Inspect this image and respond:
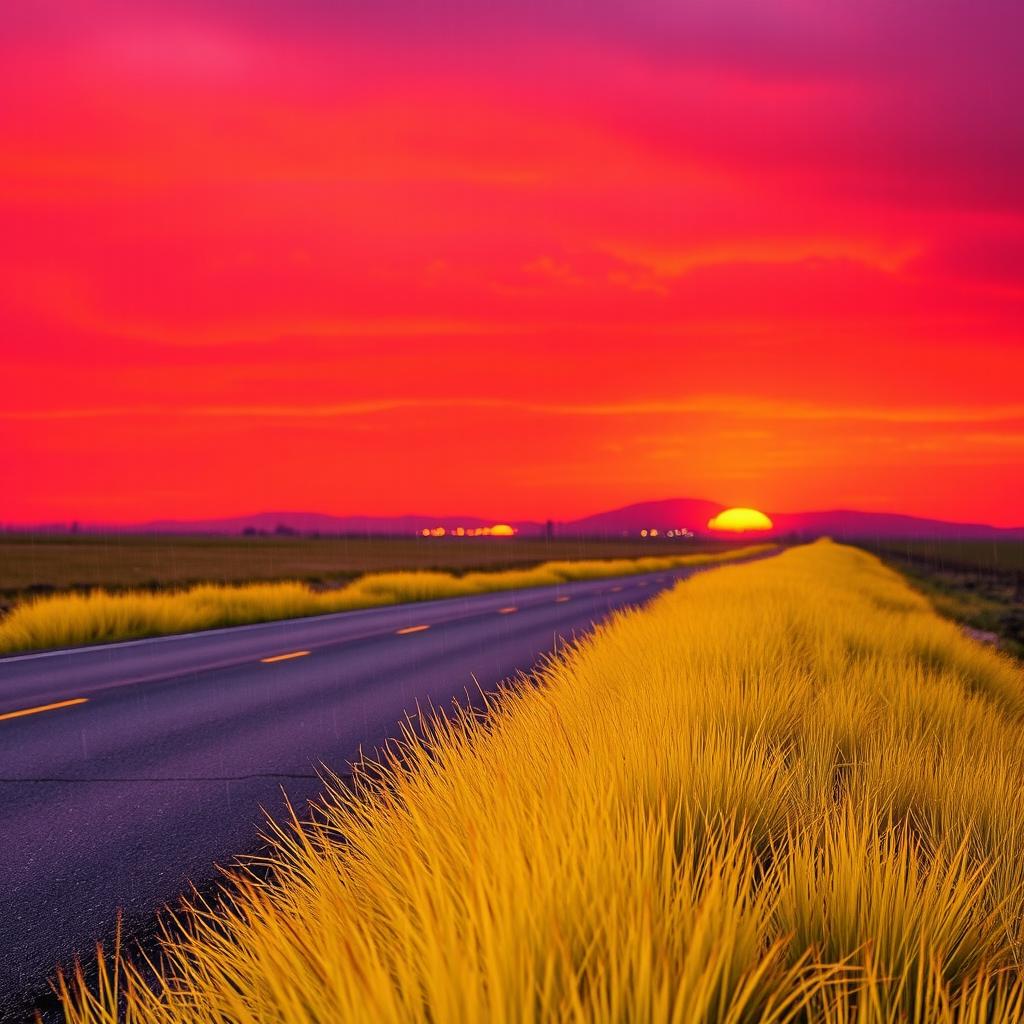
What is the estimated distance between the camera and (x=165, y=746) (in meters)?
6.77

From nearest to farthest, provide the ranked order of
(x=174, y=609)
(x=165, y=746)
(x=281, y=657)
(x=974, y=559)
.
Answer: (x=165, y=746)
(x=281, y=657)
(x=174, y=609)
(x=974, y=559)

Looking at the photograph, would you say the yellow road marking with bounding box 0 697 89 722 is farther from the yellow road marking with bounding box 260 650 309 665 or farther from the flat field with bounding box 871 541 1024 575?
the flat field with bounding box 871 541 1024 575

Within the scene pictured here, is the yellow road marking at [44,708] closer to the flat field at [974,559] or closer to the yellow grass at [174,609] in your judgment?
the yellow grass at [174,609]

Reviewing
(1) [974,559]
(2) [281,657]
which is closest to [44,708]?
(2) [281,657]

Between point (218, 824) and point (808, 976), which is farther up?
point (808, 976)

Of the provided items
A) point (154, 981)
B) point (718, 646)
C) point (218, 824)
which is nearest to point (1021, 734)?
point (718, 646)

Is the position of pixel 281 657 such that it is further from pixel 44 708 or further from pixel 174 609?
pixel 174 609

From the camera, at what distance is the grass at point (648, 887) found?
1.75m

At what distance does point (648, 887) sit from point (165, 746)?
5.77 meters

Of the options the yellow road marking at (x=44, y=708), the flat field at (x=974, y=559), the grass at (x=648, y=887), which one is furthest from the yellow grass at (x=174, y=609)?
the flat field at (x=974, y=559)

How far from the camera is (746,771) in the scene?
342cm

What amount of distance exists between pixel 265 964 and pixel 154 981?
4.99 ft

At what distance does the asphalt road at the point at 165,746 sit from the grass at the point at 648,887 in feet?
1.21

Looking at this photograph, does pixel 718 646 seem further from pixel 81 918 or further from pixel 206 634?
pixel 206 634
